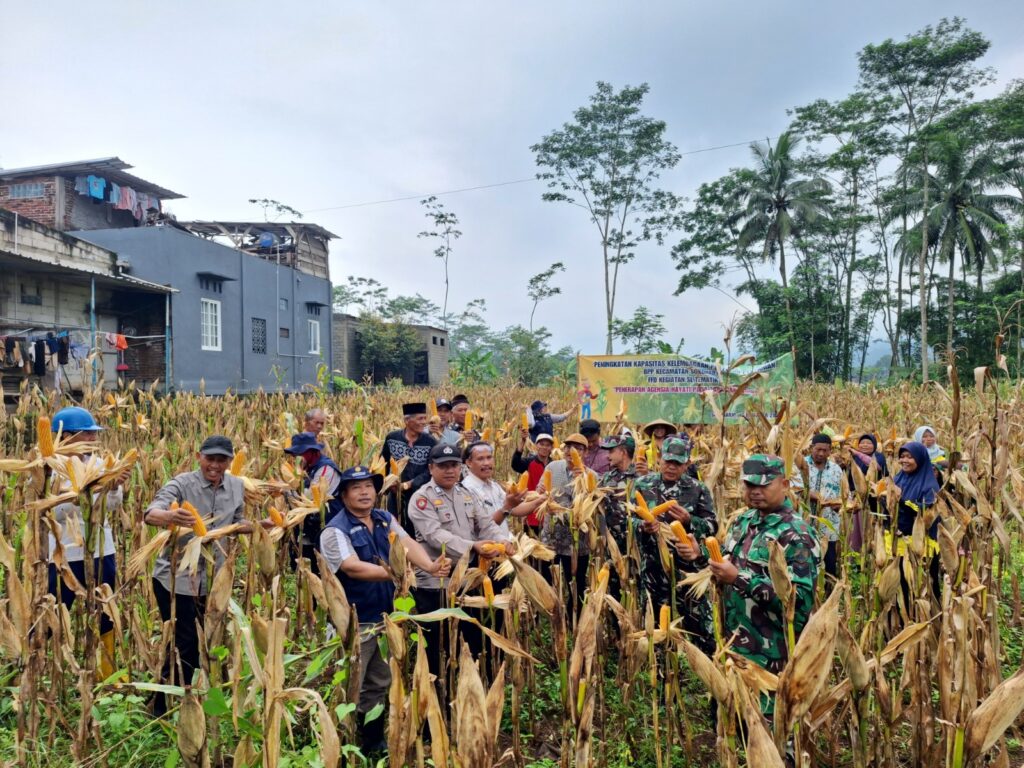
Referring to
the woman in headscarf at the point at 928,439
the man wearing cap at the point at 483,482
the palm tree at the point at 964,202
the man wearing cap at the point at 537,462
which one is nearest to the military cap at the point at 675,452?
the man wearing cap at the point at 483,482

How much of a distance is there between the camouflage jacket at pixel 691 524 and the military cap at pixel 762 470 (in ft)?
2.87

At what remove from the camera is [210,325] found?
60.7 feet

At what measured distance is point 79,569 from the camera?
3.25 metres

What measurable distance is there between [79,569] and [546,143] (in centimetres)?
2708

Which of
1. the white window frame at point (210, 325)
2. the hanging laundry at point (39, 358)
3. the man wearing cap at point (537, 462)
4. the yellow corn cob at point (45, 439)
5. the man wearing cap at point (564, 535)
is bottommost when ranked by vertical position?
the man wearing cap at point (564, 535)

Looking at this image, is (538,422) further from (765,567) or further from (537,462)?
(765,567)

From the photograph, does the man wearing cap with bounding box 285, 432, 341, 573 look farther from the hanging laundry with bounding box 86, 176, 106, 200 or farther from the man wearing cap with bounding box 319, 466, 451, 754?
the hanging laundry with bounding box 86, 176, 106, 200

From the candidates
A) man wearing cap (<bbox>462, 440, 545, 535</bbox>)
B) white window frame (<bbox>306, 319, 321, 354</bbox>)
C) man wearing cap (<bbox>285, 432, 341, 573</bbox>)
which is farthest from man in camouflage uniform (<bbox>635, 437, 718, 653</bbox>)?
white window frame (<bbox>306, 319, 321, 354</bbox>)

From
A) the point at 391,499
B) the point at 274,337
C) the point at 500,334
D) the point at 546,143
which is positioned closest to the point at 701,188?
the point at 546,143

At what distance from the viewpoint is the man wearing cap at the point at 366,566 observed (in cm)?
272

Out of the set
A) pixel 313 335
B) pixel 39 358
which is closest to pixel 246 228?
pixel 313 335

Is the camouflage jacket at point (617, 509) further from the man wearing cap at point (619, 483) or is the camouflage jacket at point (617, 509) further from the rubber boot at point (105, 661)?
the rubber boot at point (105, 661)

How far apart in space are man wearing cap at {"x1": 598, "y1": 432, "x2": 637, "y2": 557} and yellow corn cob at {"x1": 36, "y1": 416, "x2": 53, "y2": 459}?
8.70 feet

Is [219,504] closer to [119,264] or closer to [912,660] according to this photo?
[912,660]
